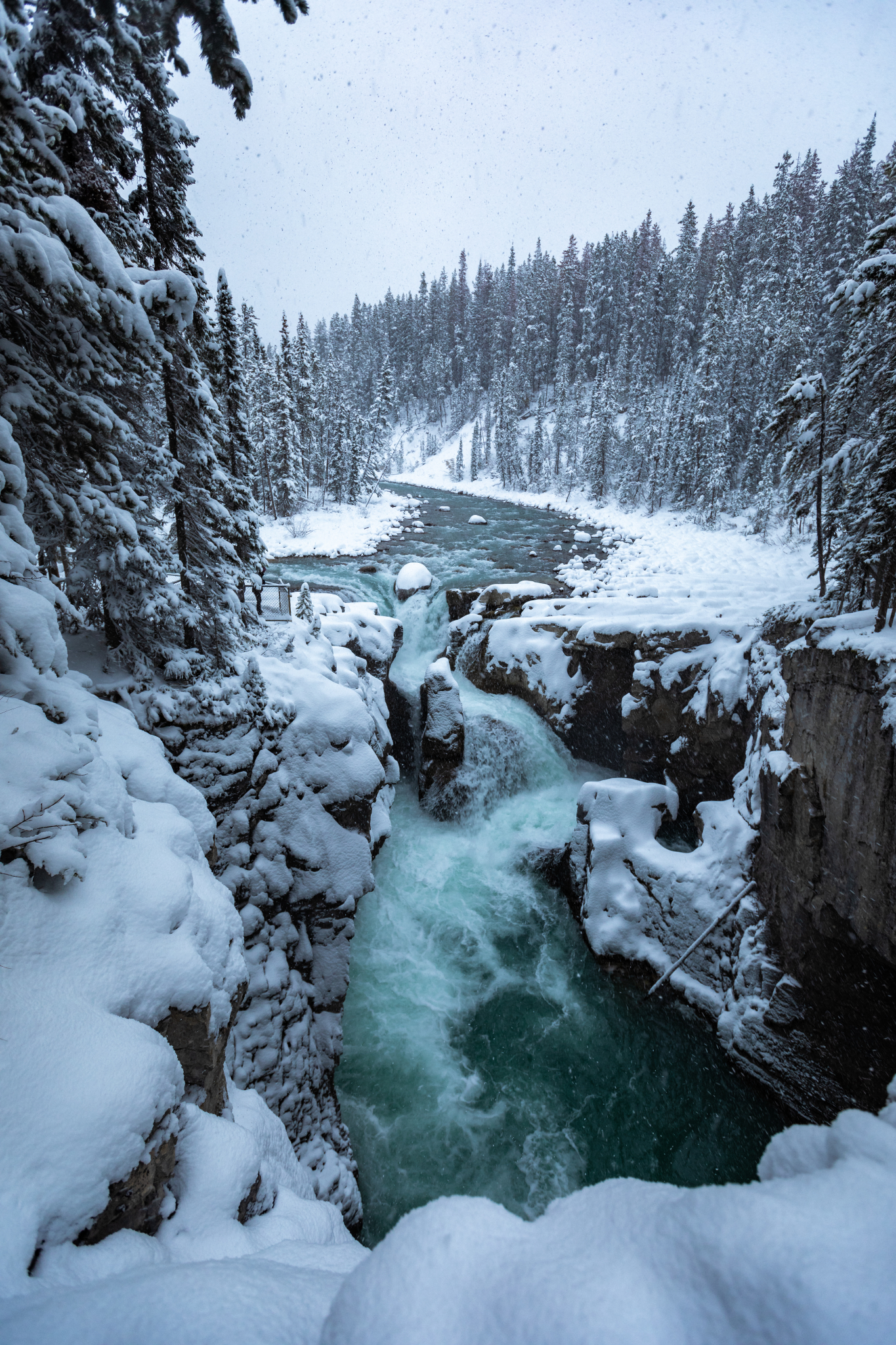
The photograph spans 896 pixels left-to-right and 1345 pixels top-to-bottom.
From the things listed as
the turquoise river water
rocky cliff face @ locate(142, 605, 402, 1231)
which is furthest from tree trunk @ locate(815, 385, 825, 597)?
rocky cliff face @ locate(142, 605, 402, 1231)

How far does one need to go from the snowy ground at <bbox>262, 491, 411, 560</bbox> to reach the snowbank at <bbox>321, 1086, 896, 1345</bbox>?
29924 millimetres

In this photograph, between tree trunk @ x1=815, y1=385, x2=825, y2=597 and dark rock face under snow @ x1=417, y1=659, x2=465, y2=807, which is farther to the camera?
dark rock face under snow @ x1=417, y1=659, x2=465, y2=807

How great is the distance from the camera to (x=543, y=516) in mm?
46000

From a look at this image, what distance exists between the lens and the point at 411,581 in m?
22.9

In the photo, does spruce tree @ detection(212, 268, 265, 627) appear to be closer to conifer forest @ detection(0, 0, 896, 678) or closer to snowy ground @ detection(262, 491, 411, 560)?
conifer forest @ detection(0, 0, 896, 678)

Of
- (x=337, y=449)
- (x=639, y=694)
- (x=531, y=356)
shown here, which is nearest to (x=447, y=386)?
(x=531, y=356)

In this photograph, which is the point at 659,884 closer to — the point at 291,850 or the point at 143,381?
the point at 291,850

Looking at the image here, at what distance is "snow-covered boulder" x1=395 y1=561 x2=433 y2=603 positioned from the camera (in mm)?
22656

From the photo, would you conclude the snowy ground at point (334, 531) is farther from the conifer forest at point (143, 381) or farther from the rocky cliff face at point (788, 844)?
the rocky cliff face at point (788, 844)

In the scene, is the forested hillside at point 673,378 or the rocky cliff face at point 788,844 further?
the forested hillside at point 673,378

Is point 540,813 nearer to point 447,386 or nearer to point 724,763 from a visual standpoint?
point 724,763

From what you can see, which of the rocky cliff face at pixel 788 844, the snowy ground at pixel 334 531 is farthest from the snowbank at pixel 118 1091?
the snowy ground at pixel 334 531

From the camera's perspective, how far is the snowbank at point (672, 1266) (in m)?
1.47

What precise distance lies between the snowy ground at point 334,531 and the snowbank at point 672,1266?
29.9 metres
